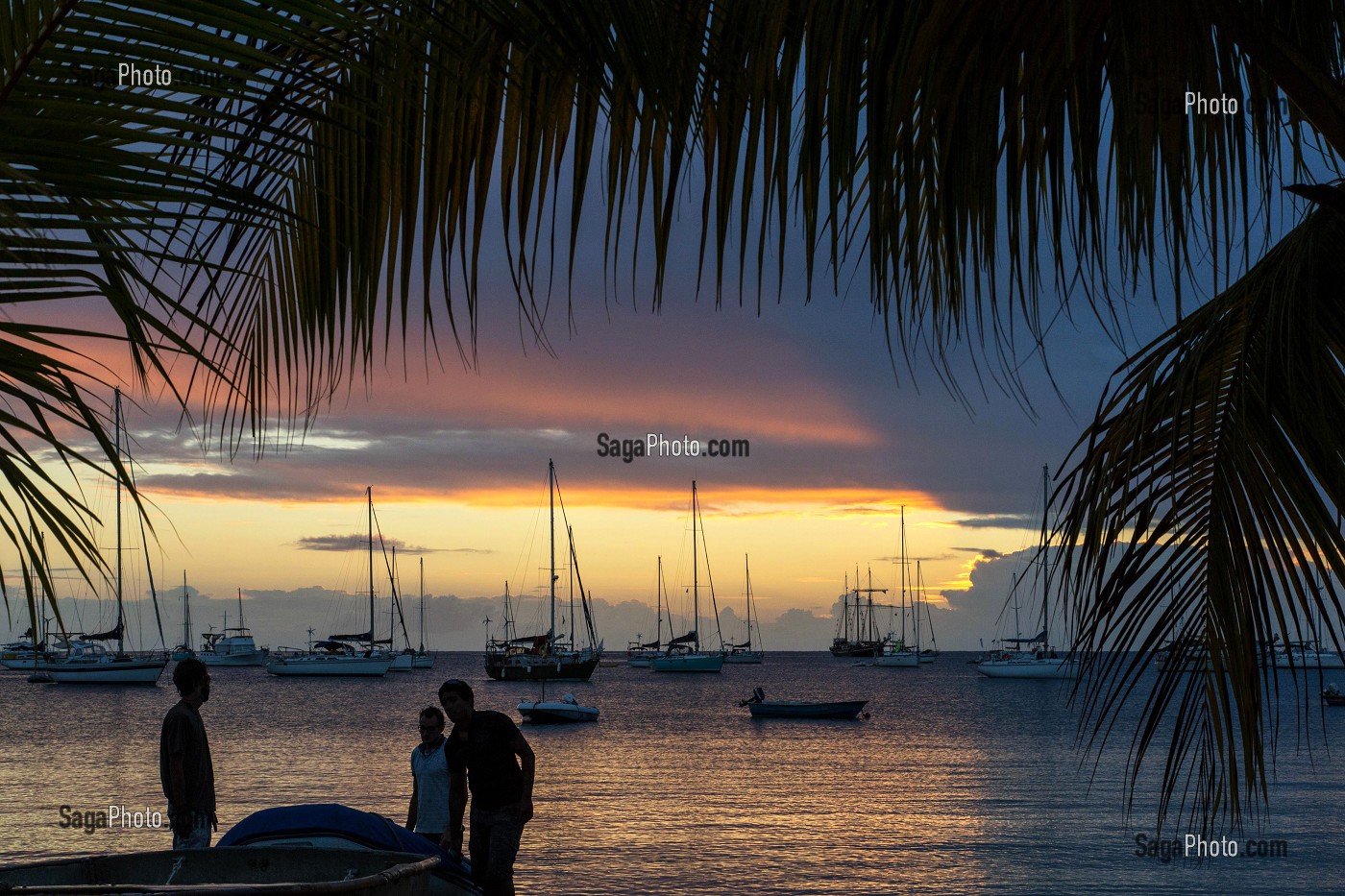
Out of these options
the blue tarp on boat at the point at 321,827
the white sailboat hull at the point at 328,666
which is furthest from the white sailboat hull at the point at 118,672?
the blue tarp on boat at the point at 321,827

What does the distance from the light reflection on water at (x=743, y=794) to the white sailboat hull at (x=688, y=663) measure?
49.0 metres

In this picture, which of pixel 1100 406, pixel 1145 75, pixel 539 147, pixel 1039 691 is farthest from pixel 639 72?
pixel 1039 691

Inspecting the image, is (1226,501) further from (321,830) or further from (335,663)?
(335,663)

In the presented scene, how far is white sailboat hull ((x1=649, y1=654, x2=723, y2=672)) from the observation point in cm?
14150

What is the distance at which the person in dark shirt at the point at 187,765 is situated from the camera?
329 inches

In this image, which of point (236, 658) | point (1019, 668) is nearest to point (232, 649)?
point (236, 658)

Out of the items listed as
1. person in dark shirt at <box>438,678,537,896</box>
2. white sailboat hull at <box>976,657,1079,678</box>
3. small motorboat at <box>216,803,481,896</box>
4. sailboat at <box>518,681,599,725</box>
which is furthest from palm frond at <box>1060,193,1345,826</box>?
white sailboat hull at <box>976,657,1079,678</box>

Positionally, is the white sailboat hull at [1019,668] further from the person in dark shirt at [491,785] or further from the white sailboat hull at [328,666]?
the person in dark shirt at [491,785]

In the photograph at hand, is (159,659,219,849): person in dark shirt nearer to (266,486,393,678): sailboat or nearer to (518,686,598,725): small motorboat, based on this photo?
(518,686,598,725): small motorboat

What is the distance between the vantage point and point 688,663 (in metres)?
143

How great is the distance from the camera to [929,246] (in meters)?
2.08

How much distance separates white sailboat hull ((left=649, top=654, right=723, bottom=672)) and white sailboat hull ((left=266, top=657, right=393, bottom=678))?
30.5 m

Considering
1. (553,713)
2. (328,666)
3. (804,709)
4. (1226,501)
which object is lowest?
(328,666)

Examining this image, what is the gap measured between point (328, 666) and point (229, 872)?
441 feet
